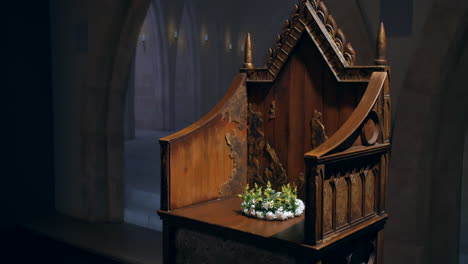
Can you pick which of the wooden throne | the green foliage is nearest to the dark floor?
the wooden throne

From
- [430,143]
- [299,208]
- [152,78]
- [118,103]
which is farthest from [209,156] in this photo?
[152,78]

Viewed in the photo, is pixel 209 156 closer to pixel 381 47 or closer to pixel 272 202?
pixel 272 202

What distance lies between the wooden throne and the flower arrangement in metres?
0.05

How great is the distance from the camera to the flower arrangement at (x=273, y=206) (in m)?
2.40

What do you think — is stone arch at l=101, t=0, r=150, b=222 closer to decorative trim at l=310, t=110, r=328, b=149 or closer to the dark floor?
the dark floor

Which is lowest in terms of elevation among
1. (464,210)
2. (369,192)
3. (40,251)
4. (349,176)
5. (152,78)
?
(40,251)

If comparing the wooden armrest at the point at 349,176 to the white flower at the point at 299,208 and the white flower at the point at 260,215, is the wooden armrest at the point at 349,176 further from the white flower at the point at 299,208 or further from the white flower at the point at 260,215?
the white flower at the point at 260,215

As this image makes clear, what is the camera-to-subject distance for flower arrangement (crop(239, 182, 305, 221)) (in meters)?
2.40

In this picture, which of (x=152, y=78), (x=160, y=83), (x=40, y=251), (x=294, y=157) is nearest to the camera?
(x=294, y=157)

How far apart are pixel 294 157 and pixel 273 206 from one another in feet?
1.33

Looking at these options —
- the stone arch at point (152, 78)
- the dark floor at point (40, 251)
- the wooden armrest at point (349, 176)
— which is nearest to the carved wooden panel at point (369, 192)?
the wooden armrest at point (349, 176)

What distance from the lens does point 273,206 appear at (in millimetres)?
2424

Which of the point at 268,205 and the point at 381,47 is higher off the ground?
the point at 381,47

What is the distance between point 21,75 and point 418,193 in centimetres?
371
